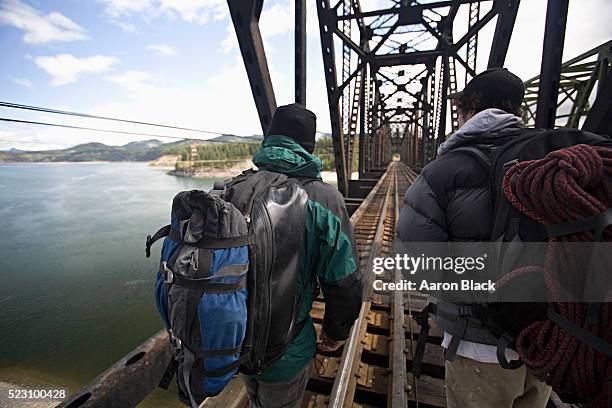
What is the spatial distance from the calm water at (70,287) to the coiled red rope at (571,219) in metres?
7.94

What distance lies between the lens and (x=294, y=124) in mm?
1415

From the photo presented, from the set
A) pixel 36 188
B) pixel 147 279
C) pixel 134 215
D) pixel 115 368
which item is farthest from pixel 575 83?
pixel 36 188

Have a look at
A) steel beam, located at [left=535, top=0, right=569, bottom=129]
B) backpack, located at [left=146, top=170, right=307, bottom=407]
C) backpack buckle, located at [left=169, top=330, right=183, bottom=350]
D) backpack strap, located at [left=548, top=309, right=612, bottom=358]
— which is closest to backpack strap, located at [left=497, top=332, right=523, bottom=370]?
backpack strap, located at [left=548, top=309, right=612, bottom=358]

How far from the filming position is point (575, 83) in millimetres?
11258

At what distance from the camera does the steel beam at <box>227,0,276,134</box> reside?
117 inches

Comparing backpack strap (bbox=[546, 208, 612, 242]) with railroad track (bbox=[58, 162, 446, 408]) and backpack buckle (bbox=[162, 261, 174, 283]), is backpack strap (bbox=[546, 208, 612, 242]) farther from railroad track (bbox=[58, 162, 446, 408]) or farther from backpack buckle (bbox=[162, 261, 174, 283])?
railroad track (bbox=[58, 162, 446, 408])

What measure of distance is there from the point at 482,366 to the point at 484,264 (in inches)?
20.4

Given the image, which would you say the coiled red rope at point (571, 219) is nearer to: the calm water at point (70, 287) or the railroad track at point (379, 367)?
the railroad track at point (379, 367)

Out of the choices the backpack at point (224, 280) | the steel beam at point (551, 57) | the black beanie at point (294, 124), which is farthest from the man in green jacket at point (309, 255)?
the steel beam at point (551, 57)

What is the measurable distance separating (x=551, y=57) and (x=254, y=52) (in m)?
2.98

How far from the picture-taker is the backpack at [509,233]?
2.94 ft

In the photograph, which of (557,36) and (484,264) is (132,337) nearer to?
(484,264)

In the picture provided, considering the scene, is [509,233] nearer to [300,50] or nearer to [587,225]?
[587,225]

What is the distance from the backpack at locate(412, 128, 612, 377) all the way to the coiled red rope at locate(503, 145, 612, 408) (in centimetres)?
3
